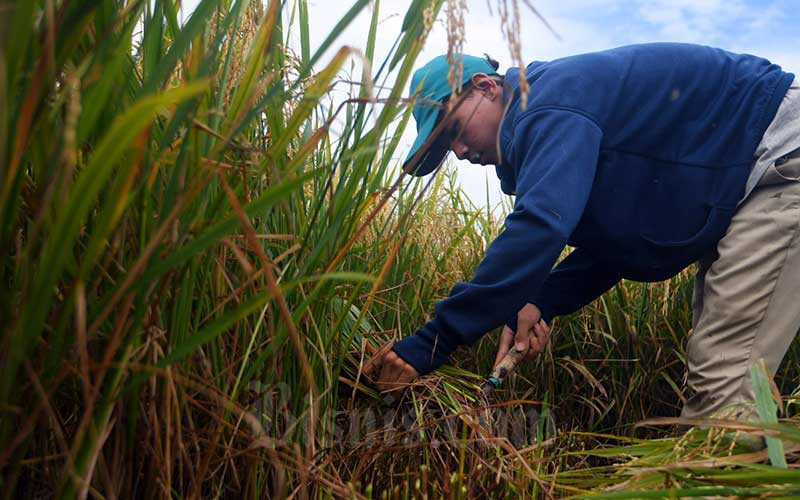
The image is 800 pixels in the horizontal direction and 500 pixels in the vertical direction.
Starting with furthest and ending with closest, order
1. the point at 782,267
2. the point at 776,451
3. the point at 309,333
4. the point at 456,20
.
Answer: the point at 782,267 < the point at 309,333 < the point at 776,451 < the point at 456,20

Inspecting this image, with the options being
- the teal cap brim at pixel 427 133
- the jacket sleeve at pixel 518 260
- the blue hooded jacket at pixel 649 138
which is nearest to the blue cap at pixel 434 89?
the teal cap brim at pixel 427 133

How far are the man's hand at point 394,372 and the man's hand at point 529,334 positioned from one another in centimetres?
64

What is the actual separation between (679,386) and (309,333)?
197 centimetres

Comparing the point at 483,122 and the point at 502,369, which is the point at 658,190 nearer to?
the point at 483,122

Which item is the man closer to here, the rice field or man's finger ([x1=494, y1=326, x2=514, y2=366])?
man's finger ([x1=494, y1=326, x2=514, y2=366])

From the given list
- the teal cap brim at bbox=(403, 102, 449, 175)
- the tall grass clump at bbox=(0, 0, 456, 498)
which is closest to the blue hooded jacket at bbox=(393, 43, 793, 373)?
the teal cap brim at bbox=(403, 102, 449, 175)

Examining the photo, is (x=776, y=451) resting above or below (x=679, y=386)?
above

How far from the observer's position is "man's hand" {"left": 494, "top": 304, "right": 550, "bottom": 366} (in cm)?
237

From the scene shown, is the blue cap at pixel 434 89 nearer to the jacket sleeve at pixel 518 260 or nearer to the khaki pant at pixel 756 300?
the jacket sleeve at pixel 518 260

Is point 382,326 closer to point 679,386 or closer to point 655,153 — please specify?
point 655,153

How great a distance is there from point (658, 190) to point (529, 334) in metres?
0.63

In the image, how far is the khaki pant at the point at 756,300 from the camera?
206 cm

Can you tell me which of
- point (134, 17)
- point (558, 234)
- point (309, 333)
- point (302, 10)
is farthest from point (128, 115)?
point (558, 234)

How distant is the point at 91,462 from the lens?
0.78 m
